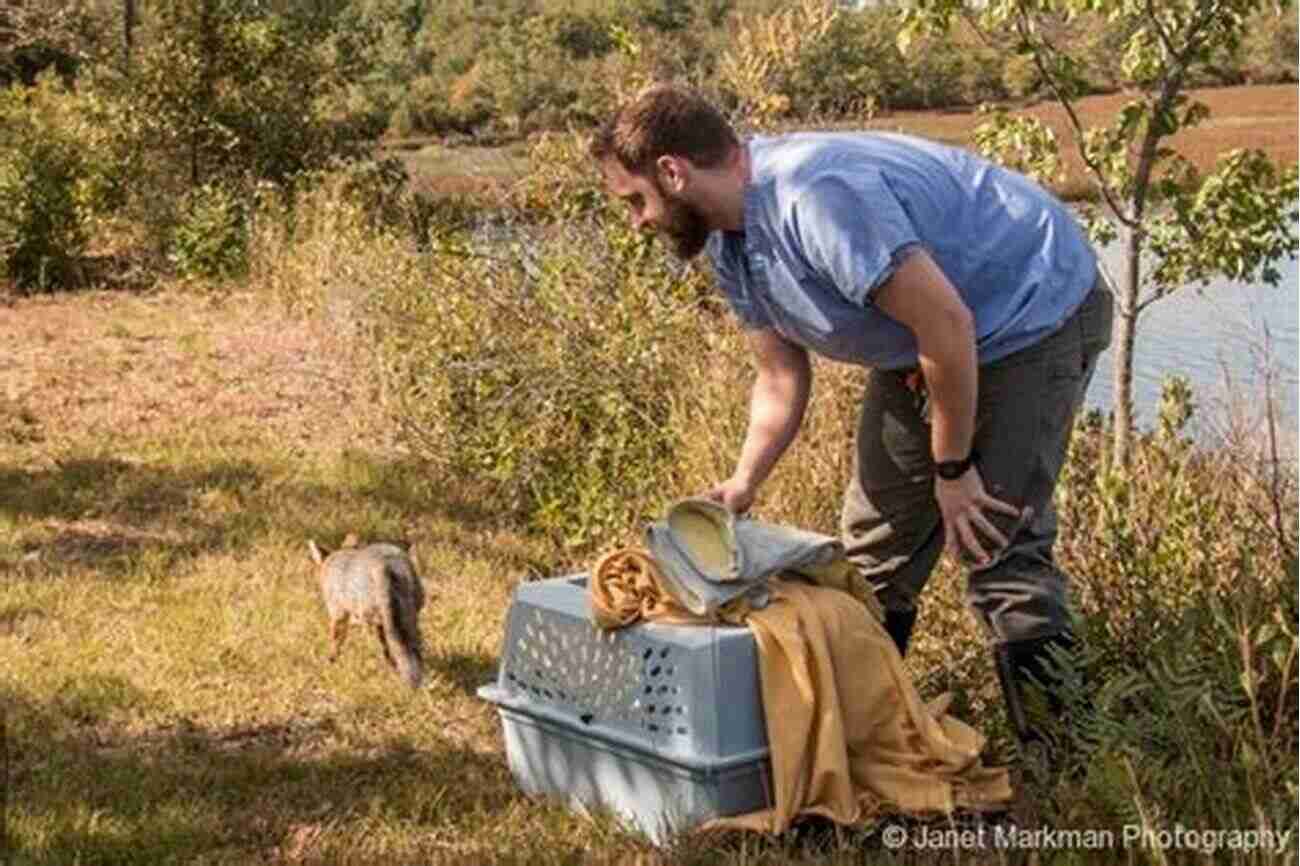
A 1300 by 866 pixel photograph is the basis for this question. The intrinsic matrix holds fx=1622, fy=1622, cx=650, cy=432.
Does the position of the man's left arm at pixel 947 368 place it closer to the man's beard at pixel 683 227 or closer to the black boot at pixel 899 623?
the man's beard at pixel 683 227

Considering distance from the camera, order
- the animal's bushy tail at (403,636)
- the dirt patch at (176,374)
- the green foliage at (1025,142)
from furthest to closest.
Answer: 1. the dirt patch at (176,374)
2. the green foliage at (1025,142)
3. the animal's bushy tail at (403,636)

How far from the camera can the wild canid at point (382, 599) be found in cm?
460

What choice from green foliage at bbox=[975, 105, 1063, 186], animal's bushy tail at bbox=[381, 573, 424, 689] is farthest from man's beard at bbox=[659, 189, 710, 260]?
green foliage at bbox=[975, 105, 1063, 186]

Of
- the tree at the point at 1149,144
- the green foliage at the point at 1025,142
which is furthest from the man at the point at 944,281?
the green foliage at the point at 1025,142

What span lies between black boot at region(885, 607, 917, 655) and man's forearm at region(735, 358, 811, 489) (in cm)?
45

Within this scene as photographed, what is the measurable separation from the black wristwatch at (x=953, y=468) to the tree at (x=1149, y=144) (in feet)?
6.62

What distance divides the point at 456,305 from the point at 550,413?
1107 mm

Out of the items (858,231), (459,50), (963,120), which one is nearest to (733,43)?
(963,120)

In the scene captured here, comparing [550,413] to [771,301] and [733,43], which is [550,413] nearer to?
[733,43]

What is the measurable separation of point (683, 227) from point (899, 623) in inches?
44.4

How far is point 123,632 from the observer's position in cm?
504

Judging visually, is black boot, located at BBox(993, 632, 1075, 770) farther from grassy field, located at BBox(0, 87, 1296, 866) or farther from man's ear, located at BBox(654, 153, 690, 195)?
man's ear, located at BBox(654, 153, 690, 195)

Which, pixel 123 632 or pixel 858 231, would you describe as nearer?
pixel 858 231

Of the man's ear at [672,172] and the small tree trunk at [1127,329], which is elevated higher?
the man's ear at [672,172]
